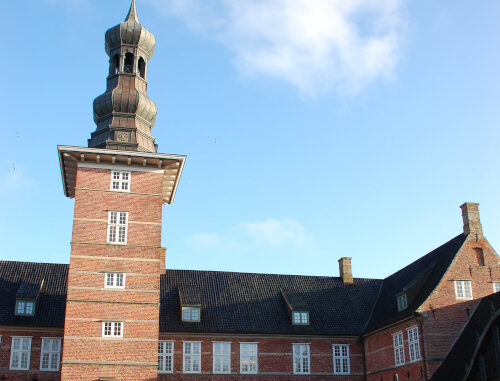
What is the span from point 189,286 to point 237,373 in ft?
18.2

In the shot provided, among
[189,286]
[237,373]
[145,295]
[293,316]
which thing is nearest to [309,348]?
[293,316]

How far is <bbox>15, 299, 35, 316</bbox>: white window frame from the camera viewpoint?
3222cm

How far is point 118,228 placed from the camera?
1156 inches

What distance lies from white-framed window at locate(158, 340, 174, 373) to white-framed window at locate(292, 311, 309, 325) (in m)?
6.83

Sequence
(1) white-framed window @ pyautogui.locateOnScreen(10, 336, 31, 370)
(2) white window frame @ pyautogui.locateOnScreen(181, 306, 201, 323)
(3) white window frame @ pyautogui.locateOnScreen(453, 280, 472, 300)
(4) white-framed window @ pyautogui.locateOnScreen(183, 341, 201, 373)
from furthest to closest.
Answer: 1. (2) white window frame @ pyautogui.locateOnScreen(181, 306, 201, 323)
2. (4) white-framed window @ pyautogui.locateOnScreen(183, 341, 201, 373)
3. (1) white-framed window @ pyautogui.locateOnScreen(10, 336, 31, 370)
4. (3) white window frame @ pyautogui.locateOnScreen(453, 280, 472, 300)

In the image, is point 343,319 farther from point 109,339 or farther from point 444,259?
point 109,339

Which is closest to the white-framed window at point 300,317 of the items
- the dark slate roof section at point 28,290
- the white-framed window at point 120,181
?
the white-framed window at point 120,181

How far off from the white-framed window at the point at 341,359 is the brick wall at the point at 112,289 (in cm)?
1127

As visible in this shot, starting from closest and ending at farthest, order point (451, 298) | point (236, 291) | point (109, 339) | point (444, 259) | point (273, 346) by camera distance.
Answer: point (109, 339)
point (451, 298)
point (444, 259)
point (273, 346)
point (236, 291)

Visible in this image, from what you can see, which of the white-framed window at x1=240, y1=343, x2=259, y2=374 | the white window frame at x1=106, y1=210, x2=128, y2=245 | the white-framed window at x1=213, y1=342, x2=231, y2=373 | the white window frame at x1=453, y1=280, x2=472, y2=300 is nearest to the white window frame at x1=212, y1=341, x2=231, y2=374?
the white-framed window at x1=213, y1=342, x2=231, y2=373

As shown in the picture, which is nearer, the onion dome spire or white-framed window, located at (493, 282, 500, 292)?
the onion dome spire

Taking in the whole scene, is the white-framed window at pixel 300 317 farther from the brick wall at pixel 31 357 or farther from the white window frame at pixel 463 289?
the brick wall at pixel 31 357

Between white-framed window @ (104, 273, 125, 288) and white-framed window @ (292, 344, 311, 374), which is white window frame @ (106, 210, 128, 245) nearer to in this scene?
white-framed window @ (104, 273, 125, 288)

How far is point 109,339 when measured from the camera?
27.4 m
